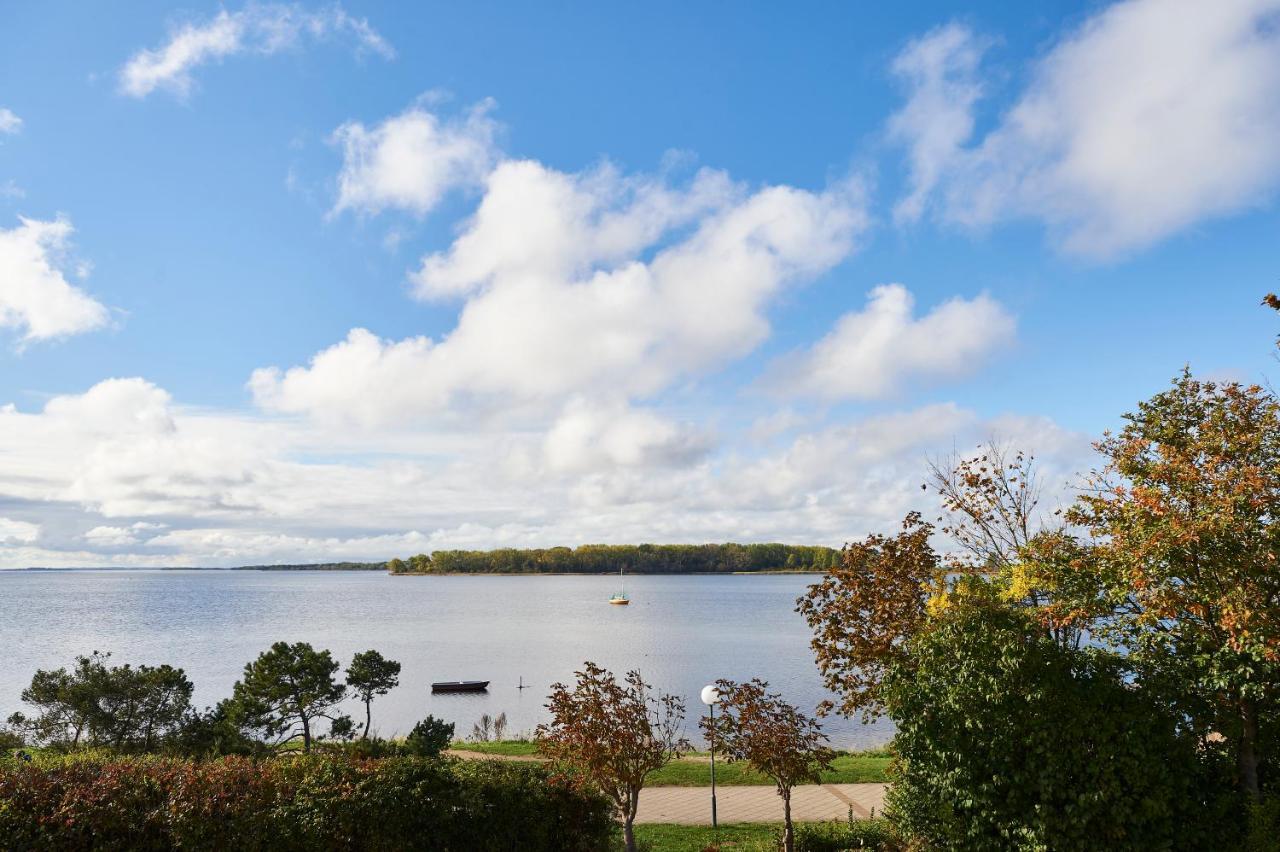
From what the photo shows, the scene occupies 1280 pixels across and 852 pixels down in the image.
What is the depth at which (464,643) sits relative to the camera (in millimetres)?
64375

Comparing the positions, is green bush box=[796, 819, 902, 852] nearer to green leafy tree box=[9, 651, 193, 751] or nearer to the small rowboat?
green leafy tree box=[9, 651, 193, 751]

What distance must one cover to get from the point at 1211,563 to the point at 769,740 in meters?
6.61

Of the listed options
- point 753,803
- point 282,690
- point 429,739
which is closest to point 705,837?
point 753,803

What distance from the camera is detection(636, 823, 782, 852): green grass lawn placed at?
527 inches

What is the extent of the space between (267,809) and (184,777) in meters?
1.12

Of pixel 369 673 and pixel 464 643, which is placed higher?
pixel 369 673

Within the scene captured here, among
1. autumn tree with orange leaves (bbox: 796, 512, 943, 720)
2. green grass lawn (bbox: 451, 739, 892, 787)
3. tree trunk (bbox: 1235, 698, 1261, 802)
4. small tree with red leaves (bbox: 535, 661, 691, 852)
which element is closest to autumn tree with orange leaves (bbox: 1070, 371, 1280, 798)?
tree trunk (bbox: 1235, 698, 1261, 802)

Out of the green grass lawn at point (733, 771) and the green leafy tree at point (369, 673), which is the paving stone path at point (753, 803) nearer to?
the green grass lawn at point (733, 771)

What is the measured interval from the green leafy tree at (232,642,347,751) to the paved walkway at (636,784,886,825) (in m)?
11.1

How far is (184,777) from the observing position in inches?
342

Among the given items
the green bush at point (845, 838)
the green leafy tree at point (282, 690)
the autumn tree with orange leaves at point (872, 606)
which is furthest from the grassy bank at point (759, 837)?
the green leafy tree at point (282, 690)

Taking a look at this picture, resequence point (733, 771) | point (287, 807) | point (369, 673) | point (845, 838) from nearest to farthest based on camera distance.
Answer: point (287, 807) → point (845, 838) → point (733, 771) → point (369, 673)

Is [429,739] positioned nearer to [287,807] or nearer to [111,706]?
[111,706]

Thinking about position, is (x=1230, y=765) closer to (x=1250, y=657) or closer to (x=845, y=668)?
(x=1250, y=657)
